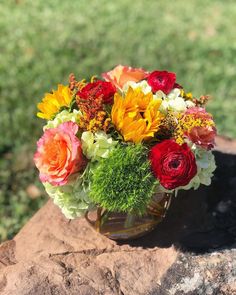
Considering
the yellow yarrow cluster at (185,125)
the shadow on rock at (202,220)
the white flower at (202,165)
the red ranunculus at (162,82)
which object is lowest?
the shadow on rock at (202,220)

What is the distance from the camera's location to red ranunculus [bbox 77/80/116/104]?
6.98 feet

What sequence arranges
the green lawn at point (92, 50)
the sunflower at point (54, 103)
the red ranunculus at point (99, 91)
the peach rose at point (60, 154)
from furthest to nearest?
the green lawn at point (92, 50)
the sunflower at point (54, 103)
the red ranunculus at point (99, 91)
the peach rose at point (60, 154)

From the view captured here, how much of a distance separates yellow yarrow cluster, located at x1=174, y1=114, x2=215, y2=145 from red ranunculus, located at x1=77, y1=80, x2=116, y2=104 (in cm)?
28

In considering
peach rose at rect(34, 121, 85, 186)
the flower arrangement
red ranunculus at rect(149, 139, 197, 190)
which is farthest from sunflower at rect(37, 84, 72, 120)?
red ranunculus at rect(149, 139, 197, 190)

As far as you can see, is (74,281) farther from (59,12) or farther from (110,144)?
(59,12)

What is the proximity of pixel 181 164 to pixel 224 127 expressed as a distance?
2154 mm

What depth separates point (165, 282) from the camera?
2207 mm

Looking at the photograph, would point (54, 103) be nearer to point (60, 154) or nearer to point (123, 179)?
point (60, 154)

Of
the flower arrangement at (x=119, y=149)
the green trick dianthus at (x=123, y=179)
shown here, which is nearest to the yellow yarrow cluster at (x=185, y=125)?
the flower arrangement at (x=119, y=149)

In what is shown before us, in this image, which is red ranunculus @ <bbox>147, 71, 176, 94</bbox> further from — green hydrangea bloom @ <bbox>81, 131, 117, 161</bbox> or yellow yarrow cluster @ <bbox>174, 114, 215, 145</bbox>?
green hydrangea bloom @ <bbox>81, 131, 117, 161</bbox>

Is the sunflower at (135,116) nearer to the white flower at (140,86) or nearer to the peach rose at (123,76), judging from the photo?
the white flower at (140,86)

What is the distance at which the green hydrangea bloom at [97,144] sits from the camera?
2.06 m

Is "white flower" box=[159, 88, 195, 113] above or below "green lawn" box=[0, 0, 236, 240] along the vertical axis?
above

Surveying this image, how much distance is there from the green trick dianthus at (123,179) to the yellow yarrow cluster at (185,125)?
14 cm
